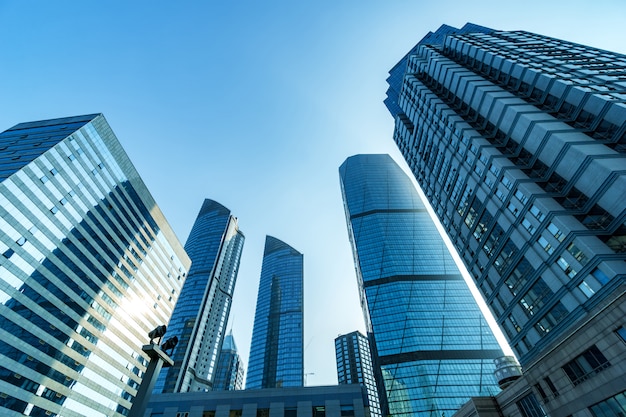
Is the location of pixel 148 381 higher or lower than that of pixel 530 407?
lower

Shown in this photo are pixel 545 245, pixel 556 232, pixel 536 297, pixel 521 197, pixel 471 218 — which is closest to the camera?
pixel 556 232

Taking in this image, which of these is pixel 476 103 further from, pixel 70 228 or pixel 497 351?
pixel 497 351

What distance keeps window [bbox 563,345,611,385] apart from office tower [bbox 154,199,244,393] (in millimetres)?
141677

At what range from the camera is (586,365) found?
2512cm

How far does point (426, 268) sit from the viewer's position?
141000 millimetres

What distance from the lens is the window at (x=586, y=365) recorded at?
78.6ft

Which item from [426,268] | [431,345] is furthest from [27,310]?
[426,268]

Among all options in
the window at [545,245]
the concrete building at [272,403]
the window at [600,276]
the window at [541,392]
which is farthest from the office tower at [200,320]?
the window at [600,276]

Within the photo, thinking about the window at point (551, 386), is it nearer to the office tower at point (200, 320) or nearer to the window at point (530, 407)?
the window at point (530, 407)

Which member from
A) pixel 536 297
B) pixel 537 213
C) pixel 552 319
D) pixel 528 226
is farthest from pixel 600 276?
pixel 528 226

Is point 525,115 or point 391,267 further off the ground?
point 391,267

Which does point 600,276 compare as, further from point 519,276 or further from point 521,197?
point 521,197

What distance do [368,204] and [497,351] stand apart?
87.3 metres

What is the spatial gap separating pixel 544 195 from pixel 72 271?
78.6 meters
